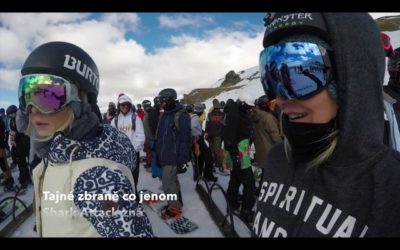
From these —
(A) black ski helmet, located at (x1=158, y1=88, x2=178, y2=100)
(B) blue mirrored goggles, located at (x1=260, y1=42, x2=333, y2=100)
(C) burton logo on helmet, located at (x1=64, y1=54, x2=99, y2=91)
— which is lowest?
(B) blue mirrored goggles, located at (x1=260, y1=42, x2=333, y2=100)

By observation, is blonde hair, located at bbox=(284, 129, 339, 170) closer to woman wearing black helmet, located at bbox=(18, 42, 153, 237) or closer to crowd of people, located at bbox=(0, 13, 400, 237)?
crowd of people, located at bbox=(0, 13, 400, 237)

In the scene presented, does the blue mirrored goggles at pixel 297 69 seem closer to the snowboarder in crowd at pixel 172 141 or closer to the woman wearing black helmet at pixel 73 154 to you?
the woman wearing black helmet at pixel 73 154

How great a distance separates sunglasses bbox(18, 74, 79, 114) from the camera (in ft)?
5.56

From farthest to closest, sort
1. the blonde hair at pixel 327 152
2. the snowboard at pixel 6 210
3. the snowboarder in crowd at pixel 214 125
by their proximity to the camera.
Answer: the snowboarder in crowd at pixel 214 125
the snowboard at pixel 6 210
the blonde hair at pixel 327 152

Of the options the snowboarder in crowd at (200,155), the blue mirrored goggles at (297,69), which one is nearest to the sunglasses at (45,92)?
the blue mirrored goggles at (297,69)

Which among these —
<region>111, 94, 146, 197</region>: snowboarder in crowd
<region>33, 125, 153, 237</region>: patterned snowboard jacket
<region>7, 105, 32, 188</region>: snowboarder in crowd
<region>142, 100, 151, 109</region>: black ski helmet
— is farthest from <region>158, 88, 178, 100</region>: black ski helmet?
<region>142, 100, 151, 109</region>: black ski helmet

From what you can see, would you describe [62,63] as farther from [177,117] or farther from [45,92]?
[177,117]

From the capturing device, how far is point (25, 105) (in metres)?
1.75

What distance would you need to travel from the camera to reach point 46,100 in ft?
5.57

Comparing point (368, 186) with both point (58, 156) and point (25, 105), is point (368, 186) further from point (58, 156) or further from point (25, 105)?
point (25, 105)

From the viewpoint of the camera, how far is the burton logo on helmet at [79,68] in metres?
1.78

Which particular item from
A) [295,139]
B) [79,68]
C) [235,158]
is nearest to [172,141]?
[235,158]
